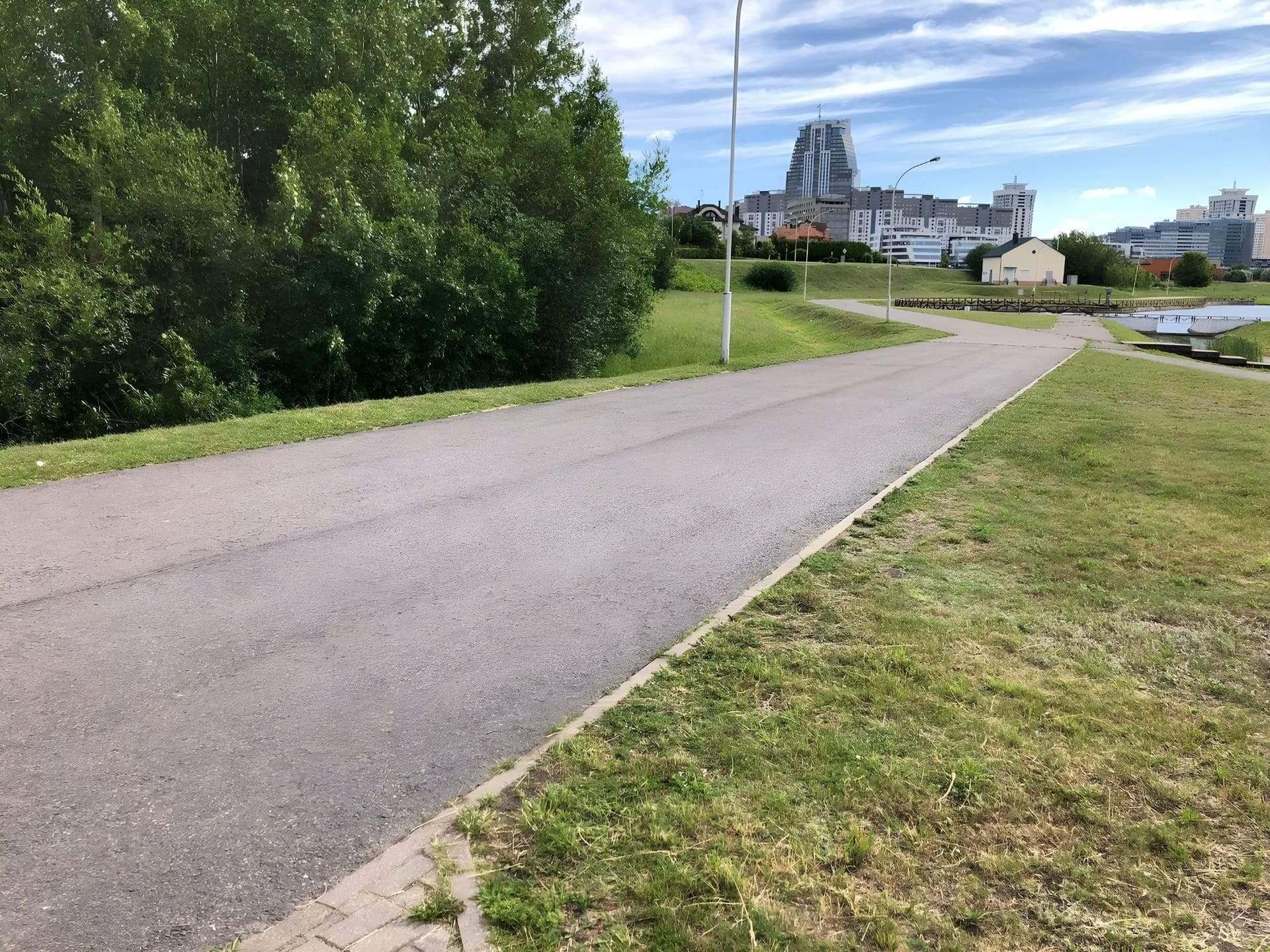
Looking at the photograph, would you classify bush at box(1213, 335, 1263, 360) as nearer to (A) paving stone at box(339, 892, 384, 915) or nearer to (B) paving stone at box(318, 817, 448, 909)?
(B) paving stone at box(318, 817, 448, 909)

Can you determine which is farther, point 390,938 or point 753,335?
point 753,335

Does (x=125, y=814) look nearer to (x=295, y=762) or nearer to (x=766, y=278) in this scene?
(x=295, y=762)

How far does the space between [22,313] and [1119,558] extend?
671 inches

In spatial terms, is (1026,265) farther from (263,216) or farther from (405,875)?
(405,875)

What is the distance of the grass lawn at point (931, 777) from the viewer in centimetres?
264

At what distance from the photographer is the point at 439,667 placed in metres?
4.40

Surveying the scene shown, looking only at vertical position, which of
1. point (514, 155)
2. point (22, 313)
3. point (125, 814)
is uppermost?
point (514, 155)

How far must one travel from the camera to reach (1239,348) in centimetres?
3123

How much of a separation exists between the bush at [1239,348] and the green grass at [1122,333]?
10.4 ft

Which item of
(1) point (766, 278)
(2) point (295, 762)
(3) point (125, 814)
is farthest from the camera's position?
(1) point (766, 278)

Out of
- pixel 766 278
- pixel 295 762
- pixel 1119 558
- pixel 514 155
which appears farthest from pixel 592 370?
pixel 766 278

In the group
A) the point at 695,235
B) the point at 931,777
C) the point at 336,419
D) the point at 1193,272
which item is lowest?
the point at 931,777

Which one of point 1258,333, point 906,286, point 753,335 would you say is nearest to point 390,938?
point 753,335

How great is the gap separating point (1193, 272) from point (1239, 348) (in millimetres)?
119513
